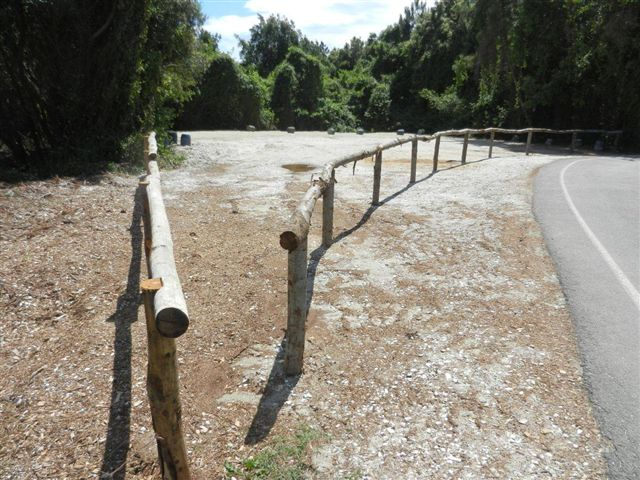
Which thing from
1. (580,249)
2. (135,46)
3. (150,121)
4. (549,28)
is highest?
(549,28)

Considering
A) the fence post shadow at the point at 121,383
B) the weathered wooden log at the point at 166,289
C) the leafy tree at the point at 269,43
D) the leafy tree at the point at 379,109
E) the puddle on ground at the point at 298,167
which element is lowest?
the fence post shadow at the point at 121,383

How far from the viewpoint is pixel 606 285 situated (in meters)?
4.90

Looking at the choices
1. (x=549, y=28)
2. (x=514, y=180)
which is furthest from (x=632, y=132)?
(x=514, y=180)

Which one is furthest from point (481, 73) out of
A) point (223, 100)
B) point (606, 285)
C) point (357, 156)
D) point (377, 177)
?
point (606, 285)

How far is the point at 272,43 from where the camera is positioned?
155 feet

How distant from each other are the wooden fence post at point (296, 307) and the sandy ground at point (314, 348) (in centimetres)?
16

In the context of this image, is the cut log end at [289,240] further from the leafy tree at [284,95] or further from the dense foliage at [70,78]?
the leafy tree at [284,95]

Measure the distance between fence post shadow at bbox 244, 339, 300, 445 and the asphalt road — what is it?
206cm

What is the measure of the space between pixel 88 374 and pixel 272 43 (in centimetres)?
4866

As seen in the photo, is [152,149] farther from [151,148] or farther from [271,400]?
[271,400]

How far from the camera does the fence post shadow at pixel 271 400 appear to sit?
3.00 m

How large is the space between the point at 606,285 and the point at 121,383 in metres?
4.83

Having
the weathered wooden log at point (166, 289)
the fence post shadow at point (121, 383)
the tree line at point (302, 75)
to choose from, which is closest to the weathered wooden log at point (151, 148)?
the fence post shadow at point (121, 383)

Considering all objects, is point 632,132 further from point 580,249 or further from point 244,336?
point 244,336
